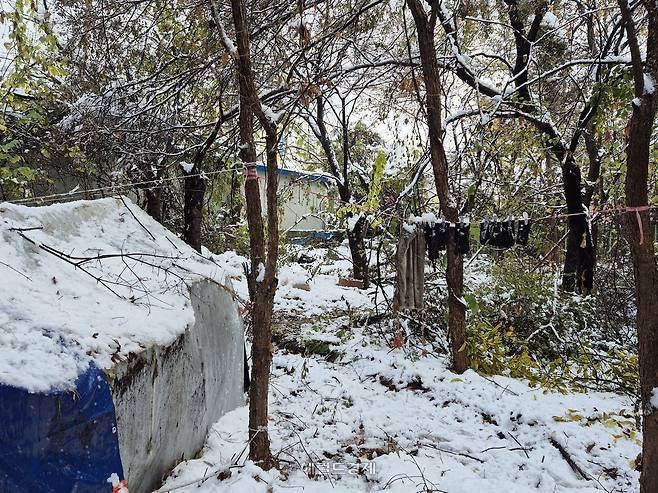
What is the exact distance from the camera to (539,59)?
18.3 ft

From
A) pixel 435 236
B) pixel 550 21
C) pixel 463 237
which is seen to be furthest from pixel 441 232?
pixel 550 21

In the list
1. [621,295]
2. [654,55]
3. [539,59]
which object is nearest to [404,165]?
[539,59]

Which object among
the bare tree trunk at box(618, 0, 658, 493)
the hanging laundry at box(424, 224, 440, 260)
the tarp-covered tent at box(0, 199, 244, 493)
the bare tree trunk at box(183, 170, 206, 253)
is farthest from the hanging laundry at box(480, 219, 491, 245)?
Answer: the bare tree trunk at box(183, 170, 206, 253)

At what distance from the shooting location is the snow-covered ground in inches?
108

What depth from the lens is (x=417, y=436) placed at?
3.47m

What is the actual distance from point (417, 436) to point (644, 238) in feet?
7.43

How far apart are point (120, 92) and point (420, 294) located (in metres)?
3.86

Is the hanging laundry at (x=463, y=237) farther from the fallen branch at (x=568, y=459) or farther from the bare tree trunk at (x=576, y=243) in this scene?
the bare tree trunk at (x=576, y=243)

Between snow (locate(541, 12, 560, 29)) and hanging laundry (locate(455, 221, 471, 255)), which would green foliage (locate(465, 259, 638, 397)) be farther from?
snow (locate(541, 12, 560, 29))

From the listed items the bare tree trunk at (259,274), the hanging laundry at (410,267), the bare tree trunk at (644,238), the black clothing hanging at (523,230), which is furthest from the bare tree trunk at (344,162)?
the bare tree trunk at (644,238)

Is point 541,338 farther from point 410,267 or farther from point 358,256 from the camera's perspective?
point 358,256

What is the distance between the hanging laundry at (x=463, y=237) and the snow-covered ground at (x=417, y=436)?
1.21 m

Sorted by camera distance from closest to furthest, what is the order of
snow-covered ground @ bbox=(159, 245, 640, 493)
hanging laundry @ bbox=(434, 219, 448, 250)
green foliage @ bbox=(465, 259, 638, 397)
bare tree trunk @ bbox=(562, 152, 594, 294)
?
snow-covered ground @ bbox=(159, 245, 640, 493), hanging laundry @ bbox=(434, 219, 448, 250), green foliage @ bbox=(465, 259, 638, 397), bare tree trunk @ bbox=(562, 152, 594, 294)

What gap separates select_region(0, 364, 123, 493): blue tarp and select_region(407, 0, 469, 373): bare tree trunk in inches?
119
